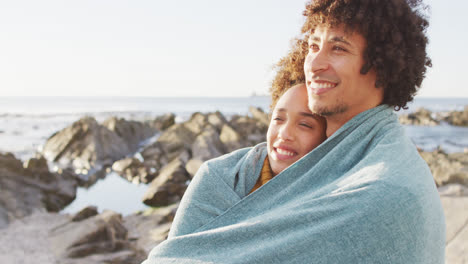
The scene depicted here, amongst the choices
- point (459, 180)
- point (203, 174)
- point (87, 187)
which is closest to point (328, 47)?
point (203, 174)

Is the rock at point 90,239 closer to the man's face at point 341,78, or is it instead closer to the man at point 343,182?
the man at point 343,182

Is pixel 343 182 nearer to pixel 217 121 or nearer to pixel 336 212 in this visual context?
pixel 336 212

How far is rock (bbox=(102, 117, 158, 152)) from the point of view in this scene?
747 inches

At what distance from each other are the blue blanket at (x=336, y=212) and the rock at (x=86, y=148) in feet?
41.4

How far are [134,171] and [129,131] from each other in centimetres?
838

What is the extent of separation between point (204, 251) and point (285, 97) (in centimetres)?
104

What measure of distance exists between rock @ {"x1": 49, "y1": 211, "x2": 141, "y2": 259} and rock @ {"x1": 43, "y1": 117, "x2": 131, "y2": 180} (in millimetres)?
6921

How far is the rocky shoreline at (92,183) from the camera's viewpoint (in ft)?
20.8

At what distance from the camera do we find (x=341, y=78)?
196cm

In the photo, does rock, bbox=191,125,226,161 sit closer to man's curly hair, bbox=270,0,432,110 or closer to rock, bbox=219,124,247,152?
rock, bbox=219,124,247,152

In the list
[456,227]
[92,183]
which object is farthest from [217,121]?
[456,227]

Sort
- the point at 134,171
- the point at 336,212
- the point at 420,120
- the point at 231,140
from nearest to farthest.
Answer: the point at 336,212
the point at 134,171
the point at 231,140
the point at 420,120

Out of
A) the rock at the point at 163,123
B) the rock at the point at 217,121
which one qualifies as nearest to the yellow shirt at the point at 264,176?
the rock at the point at 217,121

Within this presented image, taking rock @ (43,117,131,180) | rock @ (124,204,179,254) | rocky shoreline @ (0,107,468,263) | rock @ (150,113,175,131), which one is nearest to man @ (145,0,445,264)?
rocky shoreline @ (0,107,468,263)
